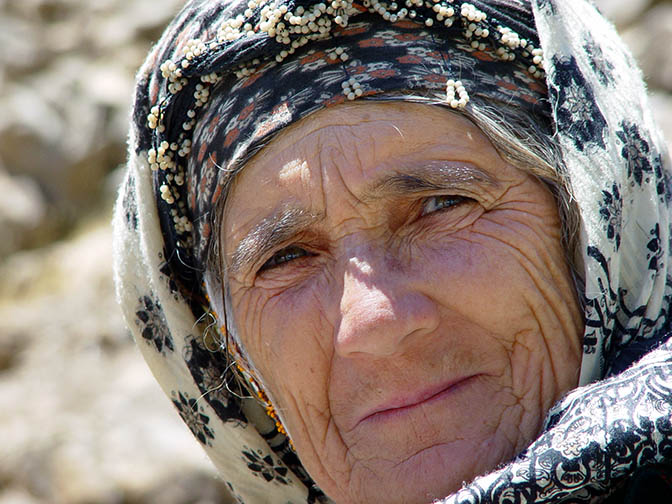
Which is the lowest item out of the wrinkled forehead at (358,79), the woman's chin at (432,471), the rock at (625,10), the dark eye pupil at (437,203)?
the woman's chin at (432,471)

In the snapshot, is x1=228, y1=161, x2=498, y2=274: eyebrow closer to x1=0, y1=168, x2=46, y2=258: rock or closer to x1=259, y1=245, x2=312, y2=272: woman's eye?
x1=259, y1=245, x2=312, y2=272: woman's eye

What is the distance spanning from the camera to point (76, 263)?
25.4 feet

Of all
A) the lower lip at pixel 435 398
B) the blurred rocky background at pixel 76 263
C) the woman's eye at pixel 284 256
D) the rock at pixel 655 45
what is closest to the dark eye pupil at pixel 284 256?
the woman's eye at pixel 284 256

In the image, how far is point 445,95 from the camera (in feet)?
7.27

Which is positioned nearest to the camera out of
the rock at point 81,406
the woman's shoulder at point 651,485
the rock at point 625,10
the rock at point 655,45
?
the woman's shoulder at point 651,485

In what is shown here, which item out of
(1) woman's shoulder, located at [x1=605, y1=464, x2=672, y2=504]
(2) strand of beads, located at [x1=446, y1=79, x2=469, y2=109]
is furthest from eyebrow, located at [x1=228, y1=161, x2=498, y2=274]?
(1) woman's shoulder, located at [x1=605, y1=464, x2=672, y2=504]

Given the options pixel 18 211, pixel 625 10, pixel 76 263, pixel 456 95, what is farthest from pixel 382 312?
pixel 18 211

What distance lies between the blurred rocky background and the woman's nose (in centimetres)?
346

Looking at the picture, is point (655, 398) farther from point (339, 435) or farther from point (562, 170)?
point (339, 435)

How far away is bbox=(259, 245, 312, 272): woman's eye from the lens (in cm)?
240

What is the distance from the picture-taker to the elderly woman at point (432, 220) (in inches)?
84.4

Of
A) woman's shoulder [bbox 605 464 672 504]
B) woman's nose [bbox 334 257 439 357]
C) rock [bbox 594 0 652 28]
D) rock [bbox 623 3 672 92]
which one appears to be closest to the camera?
woman's shoulder [bbox 605 464 672 504]

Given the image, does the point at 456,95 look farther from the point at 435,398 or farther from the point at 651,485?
the point at 651,485

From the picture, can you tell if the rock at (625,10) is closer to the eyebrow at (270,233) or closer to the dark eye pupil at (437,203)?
the dark eye pupil at (437,203)
